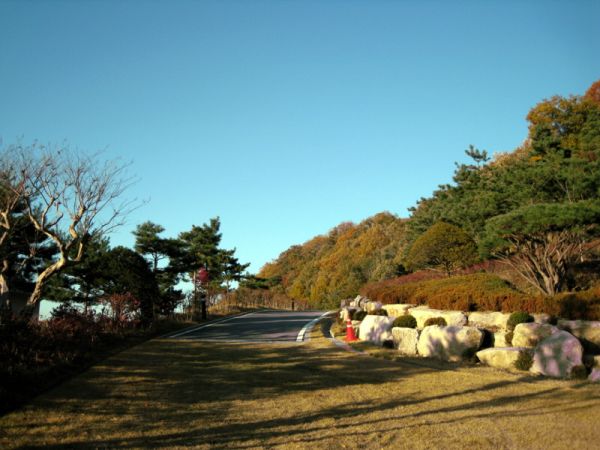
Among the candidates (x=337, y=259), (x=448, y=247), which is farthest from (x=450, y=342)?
(x=337, y=259)

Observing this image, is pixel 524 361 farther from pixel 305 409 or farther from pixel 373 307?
pixel 373 307

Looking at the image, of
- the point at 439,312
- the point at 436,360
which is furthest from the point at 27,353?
the point at 439,312

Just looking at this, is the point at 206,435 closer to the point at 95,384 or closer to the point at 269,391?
the point at 269,391

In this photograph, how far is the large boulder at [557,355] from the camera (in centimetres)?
846

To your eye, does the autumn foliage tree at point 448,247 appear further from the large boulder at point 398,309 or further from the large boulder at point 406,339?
the large boulder at point 406,339

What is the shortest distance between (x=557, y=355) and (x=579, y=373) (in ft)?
1.63

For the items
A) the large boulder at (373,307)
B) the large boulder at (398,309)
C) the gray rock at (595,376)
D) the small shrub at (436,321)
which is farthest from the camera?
the large boulder at (373,307)

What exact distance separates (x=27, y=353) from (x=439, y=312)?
32.2 ft

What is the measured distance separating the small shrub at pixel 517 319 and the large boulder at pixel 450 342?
2.42ft

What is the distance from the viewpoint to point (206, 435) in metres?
5.53

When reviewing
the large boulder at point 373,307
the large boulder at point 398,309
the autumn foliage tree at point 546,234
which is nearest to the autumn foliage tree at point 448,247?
the large boulder at point 373,307

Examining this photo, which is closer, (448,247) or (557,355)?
(557,355)

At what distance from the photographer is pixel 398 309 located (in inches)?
610

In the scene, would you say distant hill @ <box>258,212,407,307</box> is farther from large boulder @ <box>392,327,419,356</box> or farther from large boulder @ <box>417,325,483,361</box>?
large boulder @ <box>417,325,483,361</box>
